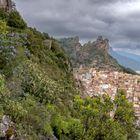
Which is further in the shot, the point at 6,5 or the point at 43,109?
the point at 6,5

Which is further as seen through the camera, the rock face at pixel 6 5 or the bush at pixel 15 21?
the rock face at pixel 6 5

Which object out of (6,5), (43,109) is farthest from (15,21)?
(43,109)

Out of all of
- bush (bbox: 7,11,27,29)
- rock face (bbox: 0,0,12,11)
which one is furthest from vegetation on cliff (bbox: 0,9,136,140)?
rock face (bbox: 0,0,12,11)

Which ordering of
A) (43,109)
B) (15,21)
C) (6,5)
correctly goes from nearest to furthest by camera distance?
1. (43,109)
2. (15,21)
3. (6,5)

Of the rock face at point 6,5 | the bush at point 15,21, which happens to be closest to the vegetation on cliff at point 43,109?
the bush at point 15,21

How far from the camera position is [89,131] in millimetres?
34219

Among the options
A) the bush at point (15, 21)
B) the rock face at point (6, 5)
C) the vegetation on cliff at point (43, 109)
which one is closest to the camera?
the vegetation on cliff at point (43, 109)

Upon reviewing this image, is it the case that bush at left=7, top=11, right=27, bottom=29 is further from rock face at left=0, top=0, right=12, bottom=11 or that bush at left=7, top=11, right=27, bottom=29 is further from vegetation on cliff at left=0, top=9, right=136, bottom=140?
vegetation on cliff at left=0, top=9, right=136, bottom=140

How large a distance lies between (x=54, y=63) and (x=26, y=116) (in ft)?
118

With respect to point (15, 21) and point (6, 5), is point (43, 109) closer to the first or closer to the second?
point (15, 21)

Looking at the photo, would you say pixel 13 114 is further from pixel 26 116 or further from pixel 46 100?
pixel 46 100

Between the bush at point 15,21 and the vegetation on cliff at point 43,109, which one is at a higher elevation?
the bush at point 15,21

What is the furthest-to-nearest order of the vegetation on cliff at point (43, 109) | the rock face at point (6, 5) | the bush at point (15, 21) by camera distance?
the rock face at point (6, 5) < the bush at point (15, 21) < the vegetation on cliff at point (43, 109)

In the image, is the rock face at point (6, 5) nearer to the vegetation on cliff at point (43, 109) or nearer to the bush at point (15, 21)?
the bush at point (15, 21)
